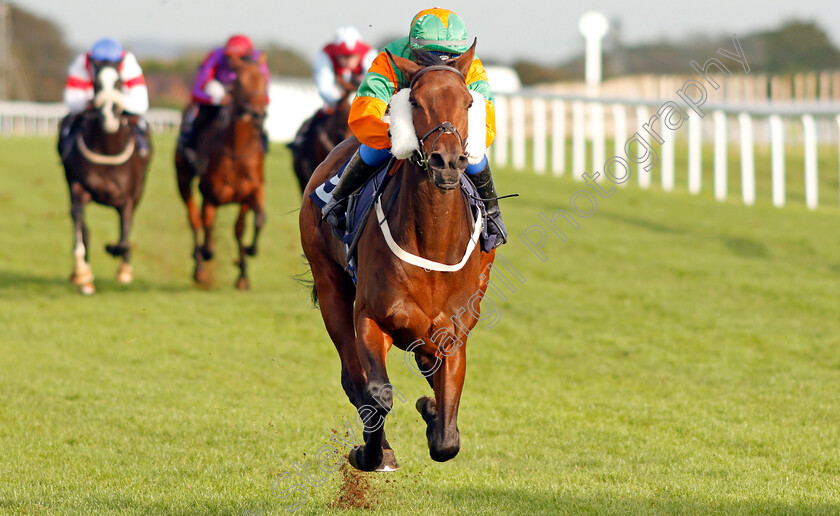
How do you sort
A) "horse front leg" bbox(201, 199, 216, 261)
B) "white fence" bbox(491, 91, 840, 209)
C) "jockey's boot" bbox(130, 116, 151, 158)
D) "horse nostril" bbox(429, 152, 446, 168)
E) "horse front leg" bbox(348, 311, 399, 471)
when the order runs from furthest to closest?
"white fence" bbox(491, 91, 840, 209) → "horse front leg" bbox(201, 199, 216, 261) → "jockey's boot" bbox(130, 116, 151, 158) → "horse front leg" bbox(348, 311, 399, 471) → "horse nostril" bbox(429, 152, 446, 168)

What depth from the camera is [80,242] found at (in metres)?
10.1

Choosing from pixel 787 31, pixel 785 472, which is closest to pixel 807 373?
pixel 785 472

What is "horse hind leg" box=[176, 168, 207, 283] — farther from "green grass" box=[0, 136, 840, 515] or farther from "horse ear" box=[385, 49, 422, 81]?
"horse ear" box=[385, 49, 422, 81]

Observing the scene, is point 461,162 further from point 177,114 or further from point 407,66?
point 177,114

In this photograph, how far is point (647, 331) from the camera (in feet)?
27.3

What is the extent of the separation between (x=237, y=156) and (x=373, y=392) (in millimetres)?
6388

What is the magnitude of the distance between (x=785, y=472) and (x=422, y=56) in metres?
2.56

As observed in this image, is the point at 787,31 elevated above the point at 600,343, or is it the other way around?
the point at 787,31

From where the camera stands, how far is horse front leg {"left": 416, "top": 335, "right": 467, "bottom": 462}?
155 inches

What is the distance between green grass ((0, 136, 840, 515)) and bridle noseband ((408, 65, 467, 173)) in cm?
144

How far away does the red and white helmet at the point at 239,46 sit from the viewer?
392 inches

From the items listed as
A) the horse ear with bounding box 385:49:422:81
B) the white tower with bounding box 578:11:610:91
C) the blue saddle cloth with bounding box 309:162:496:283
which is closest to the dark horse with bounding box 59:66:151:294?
the blue saddle cloth with bounding box 309:162:496:283

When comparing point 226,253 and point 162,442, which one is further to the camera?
point 226,253

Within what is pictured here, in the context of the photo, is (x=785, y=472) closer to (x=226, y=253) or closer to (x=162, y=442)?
(x=162, y=442)
